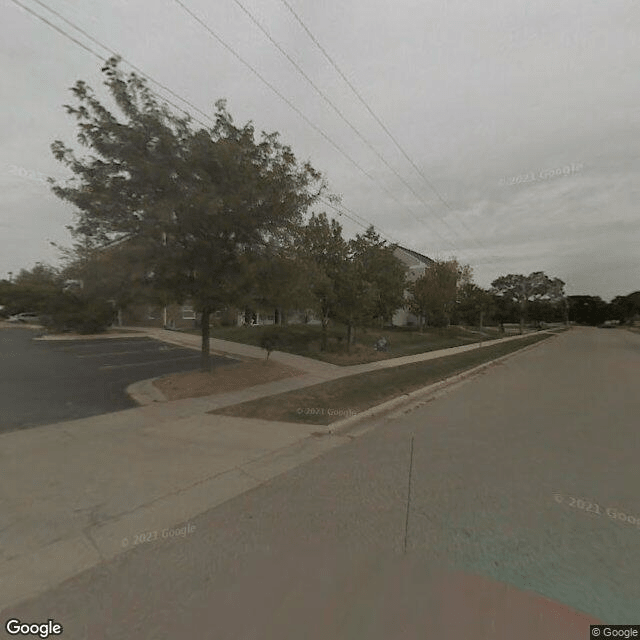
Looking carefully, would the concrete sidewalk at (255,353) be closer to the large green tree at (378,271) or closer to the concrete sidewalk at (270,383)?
the concrete sidewalk at (270,383)

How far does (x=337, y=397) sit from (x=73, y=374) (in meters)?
7.94

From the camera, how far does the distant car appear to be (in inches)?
A: 1686

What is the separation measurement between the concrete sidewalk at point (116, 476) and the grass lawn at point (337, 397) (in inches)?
23.9

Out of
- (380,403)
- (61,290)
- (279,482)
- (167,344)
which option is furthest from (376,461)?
(61,290)

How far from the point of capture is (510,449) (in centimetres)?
626

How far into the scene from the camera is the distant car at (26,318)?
42.8 m

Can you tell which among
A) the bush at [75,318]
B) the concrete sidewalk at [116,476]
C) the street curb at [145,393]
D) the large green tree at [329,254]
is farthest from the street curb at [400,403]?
the bush at [75,318]

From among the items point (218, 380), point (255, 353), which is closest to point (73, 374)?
point (218, 380)

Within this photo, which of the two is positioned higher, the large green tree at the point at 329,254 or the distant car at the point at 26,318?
the large green tree at the point at 329,254

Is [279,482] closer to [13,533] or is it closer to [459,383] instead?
[13,533]

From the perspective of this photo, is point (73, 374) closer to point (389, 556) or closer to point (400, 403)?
point (400, 403)

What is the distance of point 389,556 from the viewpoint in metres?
3.36

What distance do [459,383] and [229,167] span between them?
9109 millimetres

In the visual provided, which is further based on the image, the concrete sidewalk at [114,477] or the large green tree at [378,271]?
the large green tree at [378,271]
